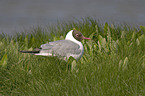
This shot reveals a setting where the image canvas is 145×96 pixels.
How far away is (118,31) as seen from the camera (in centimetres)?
668

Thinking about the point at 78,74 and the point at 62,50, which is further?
the point at 62,50

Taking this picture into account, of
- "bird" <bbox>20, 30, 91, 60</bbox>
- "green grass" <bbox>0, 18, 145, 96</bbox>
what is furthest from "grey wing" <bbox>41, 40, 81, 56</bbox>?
"green grass" <bbox>0, 18, 145, 96</bbox>

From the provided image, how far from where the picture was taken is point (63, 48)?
442cm

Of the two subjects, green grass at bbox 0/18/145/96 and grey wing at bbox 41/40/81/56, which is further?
grey wing at bbox 41/40/81/56

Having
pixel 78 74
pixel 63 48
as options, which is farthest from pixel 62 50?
pixel 78 74

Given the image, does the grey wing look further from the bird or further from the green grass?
the green grass

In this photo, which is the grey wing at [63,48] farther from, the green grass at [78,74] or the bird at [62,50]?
the green grass at [78,74]

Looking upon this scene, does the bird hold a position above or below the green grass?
above

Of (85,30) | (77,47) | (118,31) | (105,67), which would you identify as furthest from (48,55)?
(118,31)

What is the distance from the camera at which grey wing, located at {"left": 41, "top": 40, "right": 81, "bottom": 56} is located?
175 inches

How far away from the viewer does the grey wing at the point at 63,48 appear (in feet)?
14.5

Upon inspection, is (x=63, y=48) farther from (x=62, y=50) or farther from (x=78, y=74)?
(x=78, y=74)

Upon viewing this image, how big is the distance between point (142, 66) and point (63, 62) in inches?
66.6

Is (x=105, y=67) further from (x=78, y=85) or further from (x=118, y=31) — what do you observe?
(x=118, y=31)
